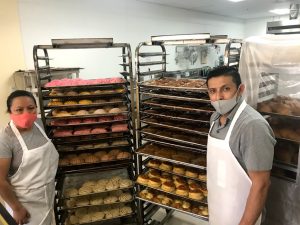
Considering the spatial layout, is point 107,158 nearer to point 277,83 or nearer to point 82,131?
point 82,131

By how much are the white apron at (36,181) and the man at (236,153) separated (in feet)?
4.24

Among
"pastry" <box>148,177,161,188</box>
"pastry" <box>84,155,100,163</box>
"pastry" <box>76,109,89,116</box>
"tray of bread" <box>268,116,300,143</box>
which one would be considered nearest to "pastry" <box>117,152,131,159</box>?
"pastry" <box>84,155,100,163</box>

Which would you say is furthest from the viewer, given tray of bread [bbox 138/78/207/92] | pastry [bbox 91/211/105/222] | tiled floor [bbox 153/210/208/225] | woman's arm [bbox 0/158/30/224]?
tiled floor [bbox 153/210/208/225]

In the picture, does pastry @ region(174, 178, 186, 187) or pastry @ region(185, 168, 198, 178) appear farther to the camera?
pastry @ region(174, 178, 186, 187)

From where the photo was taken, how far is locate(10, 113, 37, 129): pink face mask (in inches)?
67.9

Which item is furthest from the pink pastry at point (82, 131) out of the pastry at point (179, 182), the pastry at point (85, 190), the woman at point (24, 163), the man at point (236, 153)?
the man at point (236, 153)

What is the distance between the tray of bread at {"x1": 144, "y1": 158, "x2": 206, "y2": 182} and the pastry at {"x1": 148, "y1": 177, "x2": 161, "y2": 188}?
0.11 metres

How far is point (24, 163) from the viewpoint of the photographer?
5.74ft

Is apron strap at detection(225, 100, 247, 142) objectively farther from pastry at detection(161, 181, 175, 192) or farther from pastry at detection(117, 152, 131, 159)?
pastry at detection(117, 152, 131, 159)

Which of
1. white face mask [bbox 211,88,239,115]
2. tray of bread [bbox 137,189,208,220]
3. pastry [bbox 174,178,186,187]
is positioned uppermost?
white face mask [bbox 211,88,239,115]

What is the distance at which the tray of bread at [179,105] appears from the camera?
6.47ft

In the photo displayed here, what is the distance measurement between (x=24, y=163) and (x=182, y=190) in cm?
136

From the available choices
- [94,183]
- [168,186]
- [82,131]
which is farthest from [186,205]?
[82,131]

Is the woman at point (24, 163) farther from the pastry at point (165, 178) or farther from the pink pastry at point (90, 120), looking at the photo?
the pastry at point (165, 178)
